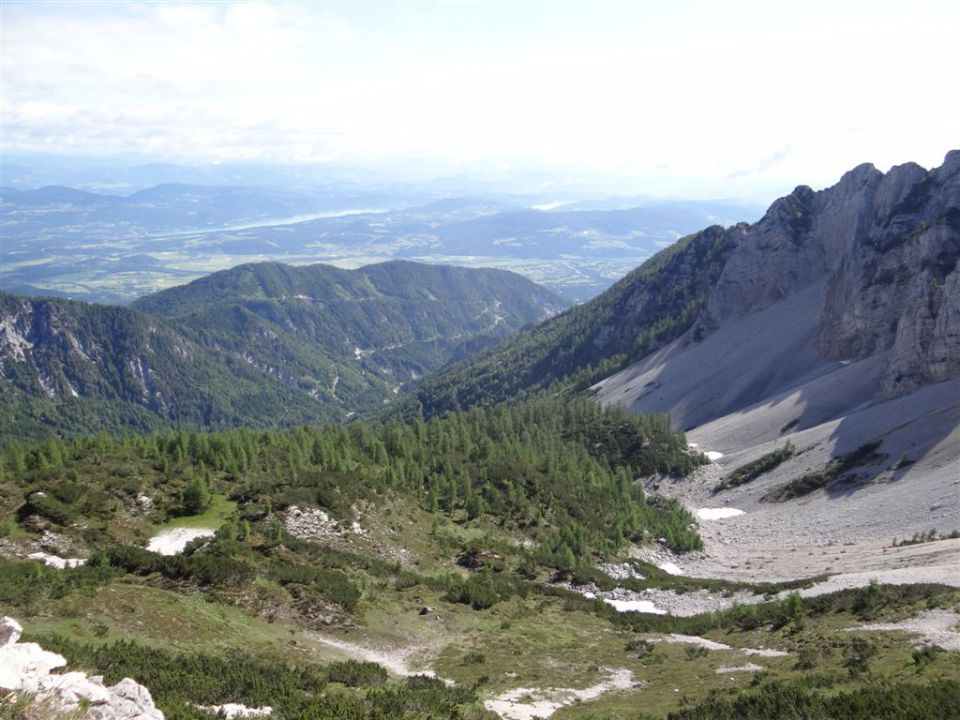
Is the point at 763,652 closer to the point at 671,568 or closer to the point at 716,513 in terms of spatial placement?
the point at 671,568

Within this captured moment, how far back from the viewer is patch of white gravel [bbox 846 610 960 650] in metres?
30.4

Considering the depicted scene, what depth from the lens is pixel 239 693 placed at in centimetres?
2675

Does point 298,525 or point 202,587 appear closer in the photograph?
point 202,587

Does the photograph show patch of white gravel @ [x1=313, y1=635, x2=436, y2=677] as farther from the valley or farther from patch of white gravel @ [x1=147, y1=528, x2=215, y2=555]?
patch of white gravel @ [x1=147, y1=528, x2=215, y2=555]

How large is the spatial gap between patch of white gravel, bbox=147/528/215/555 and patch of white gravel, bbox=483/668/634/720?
25.2 meters

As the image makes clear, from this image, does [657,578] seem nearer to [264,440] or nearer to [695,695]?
[695,695]

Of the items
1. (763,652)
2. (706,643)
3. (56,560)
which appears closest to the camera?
(763,652)

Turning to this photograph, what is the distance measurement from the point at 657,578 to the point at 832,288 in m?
117

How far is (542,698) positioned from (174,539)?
29.3 meters

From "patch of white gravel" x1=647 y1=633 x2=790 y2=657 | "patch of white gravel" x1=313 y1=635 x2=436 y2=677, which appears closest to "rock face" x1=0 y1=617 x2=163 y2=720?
"patch of white gravel" x1=313 y1=635 x2=436 y2=677

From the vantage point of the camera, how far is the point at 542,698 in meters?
32.1

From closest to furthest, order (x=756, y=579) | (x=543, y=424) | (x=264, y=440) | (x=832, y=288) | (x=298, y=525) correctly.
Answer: (x=298, y=525)
(x=756, y=579)
(x=264, y=440)
(x=543, y=424)
(x=832, y=288)

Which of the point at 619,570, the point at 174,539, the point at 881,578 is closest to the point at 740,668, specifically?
the point at 881,578

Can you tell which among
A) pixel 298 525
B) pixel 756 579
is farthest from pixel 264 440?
pixel 756 579
